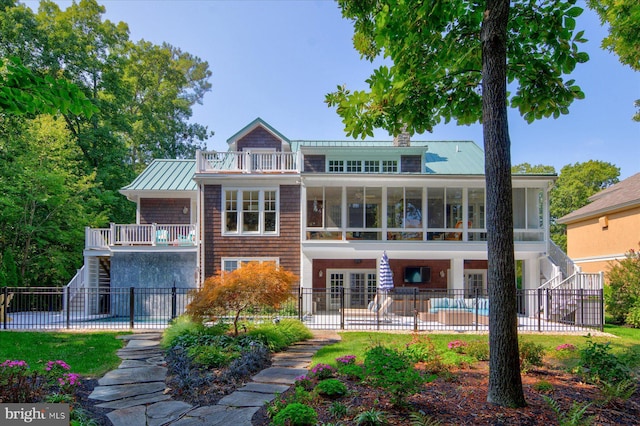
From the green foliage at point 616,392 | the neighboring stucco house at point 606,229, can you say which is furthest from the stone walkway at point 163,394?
the neighboring stucco house at point 606,229

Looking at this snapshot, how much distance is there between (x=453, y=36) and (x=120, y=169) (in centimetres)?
2399

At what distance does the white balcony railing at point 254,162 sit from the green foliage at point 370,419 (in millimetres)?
13449

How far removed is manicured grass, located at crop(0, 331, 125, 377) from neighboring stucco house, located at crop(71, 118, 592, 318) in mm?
5546

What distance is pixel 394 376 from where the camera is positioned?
14.4ft

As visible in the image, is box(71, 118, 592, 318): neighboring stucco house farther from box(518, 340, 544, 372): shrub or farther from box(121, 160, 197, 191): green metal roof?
box(518, 340, 544, 372): shrub

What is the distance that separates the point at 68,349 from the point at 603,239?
23.2 m

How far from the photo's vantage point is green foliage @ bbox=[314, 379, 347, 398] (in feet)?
16.1

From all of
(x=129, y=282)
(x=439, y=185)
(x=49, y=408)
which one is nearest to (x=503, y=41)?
(x=49, y=408)

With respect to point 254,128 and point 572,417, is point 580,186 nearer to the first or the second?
point 254,128

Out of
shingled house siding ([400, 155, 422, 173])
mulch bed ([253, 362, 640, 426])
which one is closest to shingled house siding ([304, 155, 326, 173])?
shingled house siding ([400, 155, 422, 173])

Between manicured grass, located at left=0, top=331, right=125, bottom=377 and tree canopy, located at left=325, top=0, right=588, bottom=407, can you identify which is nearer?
tree canopy, located at left=325, top=0, right=588, bottom=407

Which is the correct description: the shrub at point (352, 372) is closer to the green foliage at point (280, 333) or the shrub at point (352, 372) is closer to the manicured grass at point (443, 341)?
the manicured grass at point (443, 341)

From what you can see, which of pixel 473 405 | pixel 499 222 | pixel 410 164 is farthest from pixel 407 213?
pixel 473 405

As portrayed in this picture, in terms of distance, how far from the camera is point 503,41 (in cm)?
446
